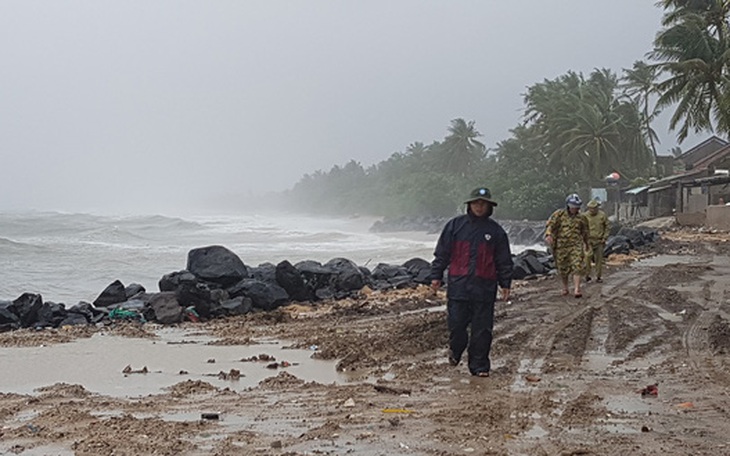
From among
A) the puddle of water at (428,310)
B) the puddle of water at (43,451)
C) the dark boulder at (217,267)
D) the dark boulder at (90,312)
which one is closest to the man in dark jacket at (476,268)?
the puddle of water at (43,451)

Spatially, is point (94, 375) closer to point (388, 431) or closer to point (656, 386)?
point (388, 431)

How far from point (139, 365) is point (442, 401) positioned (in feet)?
12.0

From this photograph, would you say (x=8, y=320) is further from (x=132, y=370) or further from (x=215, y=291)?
(x=132, y=370)

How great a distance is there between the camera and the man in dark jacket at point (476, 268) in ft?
21.4

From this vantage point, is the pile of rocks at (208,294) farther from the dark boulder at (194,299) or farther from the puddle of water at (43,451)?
the puddle of water at (43,451)

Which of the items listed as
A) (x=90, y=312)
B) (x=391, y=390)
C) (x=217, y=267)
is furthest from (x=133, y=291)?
(x=391, y=390)

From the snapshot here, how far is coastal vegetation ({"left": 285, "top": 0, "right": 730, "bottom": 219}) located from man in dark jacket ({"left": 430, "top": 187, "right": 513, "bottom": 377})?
1545 centimetres

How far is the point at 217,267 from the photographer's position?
1364cm

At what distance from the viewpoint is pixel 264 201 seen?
168750mm

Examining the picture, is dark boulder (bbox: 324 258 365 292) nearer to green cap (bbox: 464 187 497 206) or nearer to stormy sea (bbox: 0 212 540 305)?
stormy sea (bbox: 0 212 540 305)

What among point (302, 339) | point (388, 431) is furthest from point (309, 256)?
point (388, 431)

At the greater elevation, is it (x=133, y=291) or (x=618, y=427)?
(x=618, y=427)

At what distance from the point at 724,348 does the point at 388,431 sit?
13.7 ft

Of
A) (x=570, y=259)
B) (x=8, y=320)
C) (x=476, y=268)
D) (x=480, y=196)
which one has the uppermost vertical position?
(x=480, y=196)
